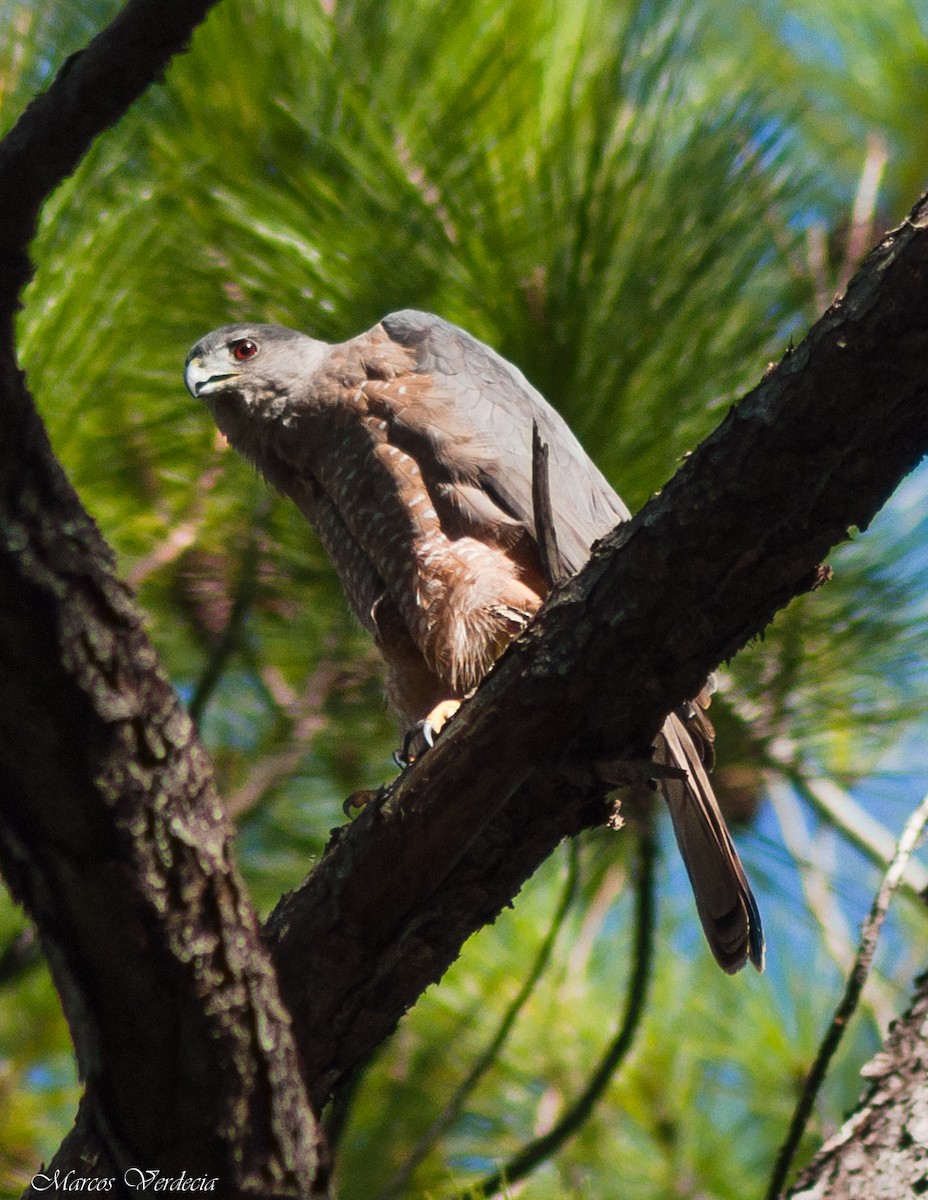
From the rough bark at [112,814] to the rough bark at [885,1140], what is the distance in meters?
1.13

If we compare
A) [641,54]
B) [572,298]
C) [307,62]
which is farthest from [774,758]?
[307,62]

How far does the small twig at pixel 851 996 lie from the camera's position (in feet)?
7.88

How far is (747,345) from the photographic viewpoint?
320 cm

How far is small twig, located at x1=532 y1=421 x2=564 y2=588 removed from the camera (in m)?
2.04

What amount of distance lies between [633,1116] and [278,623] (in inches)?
78.6

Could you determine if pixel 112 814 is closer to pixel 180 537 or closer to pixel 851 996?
pixel 851 996

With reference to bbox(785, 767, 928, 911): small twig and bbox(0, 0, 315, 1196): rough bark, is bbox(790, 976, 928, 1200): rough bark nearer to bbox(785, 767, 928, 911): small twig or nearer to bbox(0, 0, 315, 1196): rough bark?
bbox(0, 0, 315, 1196): rough bark

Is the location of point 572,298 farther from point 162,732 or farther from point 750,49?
point 162,732

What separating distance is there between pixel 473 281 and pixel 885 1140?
2.11 meters

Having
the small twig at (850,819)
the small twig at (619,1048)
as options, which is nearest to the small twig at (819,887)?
the small twig at (850,819)

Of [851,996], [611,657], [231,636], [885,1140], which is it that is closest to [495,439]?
[231,636]

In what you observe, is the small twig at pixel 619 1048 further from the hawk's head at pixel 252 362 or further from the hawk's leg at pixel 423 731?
the hawk's head at pixel 252 362

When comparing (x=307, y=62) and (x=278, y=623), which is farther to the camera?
(x=278, y=623)

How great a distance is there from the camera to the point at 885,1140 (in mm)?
2252
